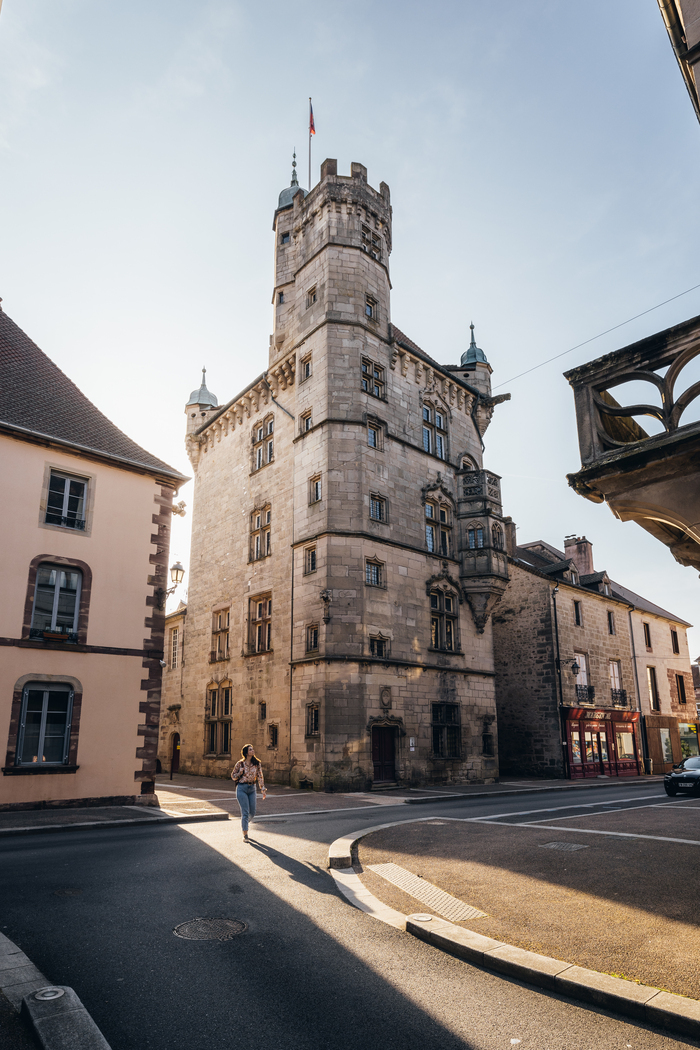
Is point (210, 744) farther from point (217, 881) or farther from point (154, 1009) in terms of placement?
point (154, 1009)

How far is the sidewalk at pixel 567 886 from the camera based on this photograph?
536 centimetres

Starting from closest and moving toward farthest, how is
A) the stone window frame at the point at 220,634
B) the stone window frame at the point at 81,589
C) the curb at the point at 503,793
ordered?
the stone window frame at the point at 81,589 → the curb at the point at 503,793 → the stone window frame at the point at 220,634

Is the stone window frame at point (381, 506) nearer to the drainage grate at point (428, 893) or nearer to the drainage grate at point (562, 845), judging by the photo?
the drainage grate at point (562, 845)

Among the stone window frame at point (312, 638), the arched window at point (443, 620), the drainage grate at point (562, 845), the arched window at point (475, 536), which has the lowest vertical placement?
the drainage grate at point (562, 845)

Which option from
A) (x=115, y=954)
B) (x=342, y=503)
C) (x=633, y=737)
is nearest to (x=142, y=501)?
(x=342, y=503)

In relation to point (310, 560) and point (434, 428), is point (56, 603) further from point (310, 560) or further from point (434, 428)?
point (434, 428)

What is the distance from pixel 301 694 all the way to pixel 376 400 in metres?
12.1

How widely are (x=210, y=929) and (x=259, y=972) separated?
4.01ft

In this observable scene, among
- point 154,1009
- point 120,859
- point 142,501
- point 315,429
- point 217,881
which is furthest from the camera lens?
point 315,429

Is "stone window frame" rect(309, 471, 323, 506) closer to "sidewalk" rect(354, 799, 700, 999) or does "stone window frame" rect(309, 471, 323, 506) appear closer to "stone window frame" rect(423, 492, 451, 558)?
"stone window frame" rect(423, 492, 451, 558)

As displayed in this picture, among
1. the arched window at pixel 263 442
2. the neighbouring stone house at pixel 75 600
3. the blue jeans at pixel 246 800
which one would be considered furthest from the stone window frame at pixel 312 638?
the blue jeans at pixel 246 800

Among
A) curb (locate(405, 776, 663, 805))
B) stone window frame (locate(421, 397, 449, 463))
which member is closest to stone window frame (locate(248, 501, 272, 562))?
stone window frame (locate(421, 397, 449, 463))

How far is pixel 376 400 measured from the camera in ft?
89.7

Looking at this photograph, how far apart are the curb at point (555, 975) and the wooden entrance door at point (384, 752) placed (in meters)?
17.3
